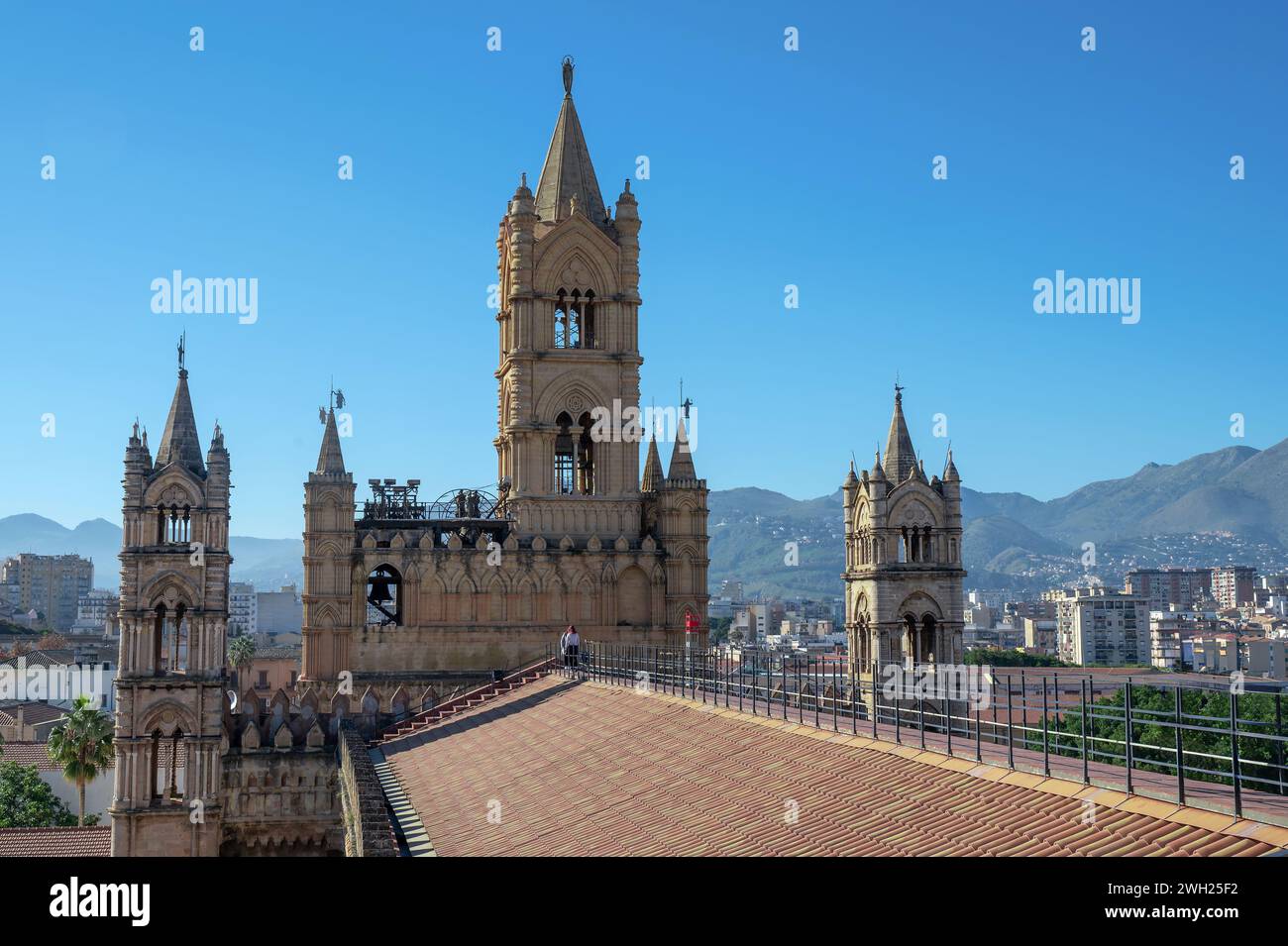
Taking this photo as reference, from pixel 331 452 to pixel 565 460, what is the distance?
36.1ft

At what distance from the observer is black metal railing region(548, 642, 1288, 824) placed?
676 inches

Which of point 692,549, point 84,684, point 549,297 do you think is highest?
point 549,297

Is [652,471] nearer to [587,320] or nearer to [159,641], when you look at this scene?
[587,320]

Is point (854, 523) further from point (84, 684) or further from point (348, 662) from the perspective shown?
point (84, 684)

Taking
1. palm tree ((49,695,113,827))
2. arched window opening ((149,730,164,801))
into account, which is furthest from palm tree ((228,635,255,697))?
arched window opening ((149,730,164,801))

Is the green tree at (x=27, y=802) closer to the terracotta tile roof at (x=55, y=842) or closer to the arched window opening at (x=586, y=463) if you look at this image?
the terracotta tile roof at (x=55, y=842)

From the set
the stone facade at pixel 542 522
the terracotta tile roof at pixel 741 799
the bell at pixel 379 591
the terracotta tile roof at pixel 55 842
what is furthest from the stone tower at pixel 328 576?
the terracotta tile roof at pixel 741 799

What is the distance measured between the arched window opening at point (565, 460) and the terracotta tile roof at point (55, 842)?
24194 millimetres

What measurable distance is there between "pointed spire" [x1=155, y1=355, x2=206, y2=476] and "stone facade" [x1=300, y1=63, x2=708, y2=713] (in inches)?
362

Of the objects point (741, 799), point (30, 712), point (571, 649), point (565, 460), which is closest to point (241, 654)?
point (30, 712)

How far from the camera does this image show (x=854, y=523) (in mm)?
54562

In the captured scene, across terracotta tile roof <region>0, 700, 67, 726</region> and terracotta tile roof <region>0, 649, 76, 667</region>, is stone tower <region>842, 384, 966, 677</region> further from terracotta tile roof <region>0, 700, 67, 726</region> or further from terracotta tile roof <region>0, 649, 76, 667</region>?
terracotta tile roof <region>0, 649, 76, 667</region>
